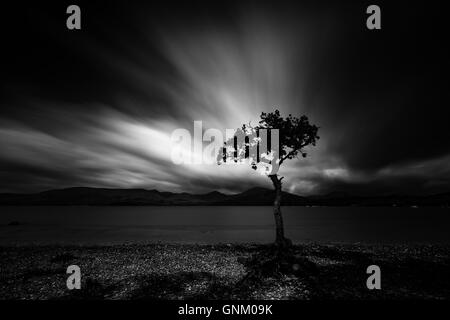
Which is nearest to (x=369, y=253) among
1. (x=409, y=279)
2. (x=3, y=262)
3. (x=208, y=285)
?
(x=409, y=279)

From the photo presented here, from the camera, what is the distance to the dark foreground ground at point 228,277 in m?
13.6

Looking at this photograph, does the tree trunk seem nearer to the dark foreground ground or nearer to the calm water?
the dark foreground ground

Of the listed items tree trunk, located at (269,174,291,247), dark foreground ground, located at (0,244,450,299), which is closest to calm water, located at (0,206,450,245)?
tree trunk, located at (269,174,291,247)

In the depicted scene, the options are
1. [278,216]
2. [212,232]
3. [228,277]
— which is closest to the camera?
[228,277]

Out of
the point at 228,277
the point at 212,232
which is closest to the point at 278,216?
the point at 228,277

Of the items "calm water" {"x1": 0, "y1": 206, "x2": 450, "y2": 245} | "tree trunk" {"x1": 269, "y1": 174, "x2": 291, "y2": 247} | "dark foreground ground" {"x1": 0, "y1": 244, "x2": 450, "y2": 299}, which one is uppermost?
"tree trunk" {"x1": 269, "y1": 174, "x2": 291, "y2": 247}

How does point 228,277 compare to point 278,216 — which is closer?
point 228,277

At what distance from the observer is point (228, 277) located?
16547mm

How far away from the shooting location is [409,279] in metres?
15.8

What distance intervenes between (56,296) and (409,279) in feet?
77.2

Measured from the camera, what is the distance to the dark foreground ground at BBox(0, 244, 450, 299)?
44.6 ft

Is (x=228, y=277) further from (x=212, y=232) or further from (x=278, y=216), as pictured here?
(x=212, y=232)

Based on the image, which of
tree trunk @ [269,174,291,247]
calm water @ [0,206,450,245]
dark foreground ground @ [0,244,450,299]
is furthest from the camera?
calm water @ [0,206,450,245]

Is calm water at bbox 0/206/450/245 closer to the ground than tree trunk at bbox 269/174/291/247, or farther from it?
closer to the ground
